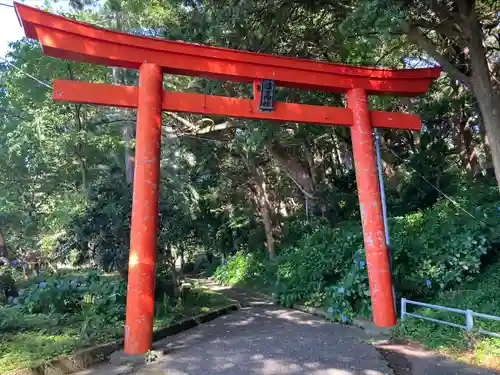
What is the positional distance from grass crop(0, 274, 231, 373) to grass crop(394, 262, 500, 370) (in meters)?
4.28

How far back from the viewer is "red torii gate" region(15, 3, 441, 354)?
18.7 feet

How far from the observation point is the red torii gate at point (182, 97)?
224 inches

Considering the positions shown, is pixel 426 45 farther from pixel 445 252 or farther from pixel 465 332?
pixel 465 332

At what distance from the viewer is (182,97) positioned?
21.2 ft

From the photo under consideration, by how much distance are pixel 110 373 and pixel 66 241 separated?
376 cm

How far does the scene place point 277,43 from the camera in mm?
10594

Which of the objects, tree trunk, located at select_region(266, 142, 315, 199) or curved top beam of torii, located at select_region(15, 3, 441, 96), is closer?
curved top beam of torii, located at select_region(15, 3, 441, 96)

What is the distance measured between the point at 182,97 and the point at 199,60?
0.71 metres

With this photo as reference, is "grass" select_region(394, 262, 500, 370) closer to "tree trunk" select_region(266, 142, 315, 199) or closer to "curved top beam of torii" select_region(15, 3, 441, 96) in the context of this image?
"curved top beam of torii" select_region(15, 3, 441, 96)

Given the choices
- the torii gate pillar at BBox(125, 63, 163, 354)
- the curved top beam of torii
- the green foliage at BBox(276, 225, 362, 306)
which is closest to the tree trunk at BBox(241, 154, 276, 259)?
the green foliage at BBox(276, 225, 362, 306)

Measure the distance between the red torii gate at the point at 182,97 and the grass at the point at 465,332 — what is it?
63 cm

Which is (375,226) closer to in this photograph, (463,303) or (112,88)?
(463,303)

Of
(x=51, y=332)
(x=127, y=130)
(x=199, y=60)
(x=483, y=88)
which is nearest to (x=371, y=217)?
(x=483, y=88)

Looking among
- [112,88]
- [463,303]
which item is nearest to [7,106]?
[112,88]
